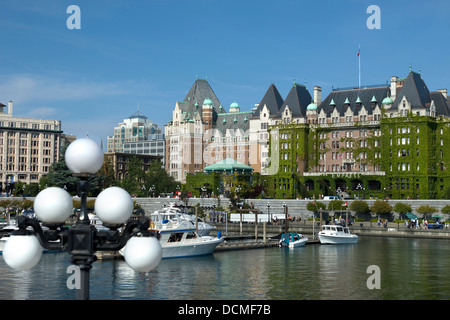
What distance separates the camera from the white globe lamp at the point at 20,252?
36.5 feet

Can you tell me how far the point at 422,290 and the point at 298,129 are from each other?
9867cm

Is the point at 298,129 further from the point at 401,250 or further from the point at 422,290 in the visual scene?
the point at 422,290

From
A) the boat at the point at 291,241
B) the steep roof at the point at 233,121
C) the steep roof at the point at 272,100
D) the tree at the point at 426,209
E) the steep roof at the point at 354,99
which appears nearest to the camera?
the boat at the point at 291,241

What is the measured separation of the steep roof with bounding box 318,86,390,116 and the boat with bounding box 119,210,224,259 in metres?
78.6

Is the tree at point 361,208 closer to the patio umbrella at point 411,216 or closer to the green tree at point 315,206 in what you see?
the green tree at point 315,206

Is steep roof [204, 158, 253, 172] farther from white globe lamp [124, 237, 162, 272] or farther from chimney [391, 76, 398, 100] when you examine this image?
white globe lamp [124, 237, 162, 272]

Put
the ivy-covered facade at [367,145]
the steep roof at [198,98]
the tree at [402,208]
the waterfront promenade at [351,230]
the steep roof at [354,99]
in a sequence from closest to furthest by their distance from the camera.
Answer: the waterfront promenade at [351,230] → the tree at [402,208] → the ivy-covered facade at [367,145] → the steep roof at [354,99] → the steep roof at [198,98]

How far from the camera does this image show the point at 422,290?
45.4 m

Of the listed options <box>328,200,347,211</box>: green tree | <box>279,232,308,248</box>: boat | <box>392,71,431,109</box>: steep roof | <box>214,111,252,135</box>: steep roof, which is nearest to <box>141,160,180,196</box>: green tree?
<box>214,111,252,135</box>: steep roof

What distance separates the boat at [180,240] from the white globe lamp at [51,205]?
176ft

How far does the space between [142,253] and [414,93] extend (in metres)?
127

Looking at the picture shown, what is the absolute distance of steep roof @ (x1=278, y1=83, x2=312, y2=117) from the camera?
146750mm

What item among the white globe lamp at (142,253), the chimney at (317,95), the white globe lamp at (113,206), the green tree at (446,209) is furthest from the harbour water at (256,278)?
the chimney at (317,95)
